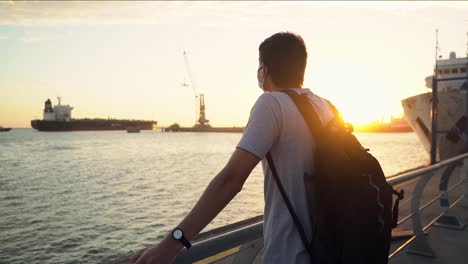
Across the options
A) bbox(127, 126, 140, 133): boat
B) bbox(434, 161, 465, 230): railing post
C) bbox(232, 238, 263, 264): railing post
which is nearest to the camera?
bbox(232, 238, 263, 264): railing post

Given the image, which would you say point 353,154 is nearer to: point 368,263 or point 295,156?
point 295,156

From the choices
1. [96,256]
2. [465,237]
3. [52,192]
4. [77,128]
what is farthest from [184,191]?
[77,128]

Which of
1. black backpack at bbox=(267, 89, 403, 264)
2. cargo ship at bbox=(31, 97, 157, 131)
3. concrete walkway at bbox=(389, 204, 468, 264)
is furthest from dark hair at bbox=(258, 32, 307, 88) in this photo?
cargo ship at bbox=(31, 97, 157, 131)

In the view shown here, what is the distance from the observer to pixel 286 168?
1.49m

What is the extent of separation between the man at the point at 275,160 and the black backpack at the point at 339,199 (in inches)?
1.3

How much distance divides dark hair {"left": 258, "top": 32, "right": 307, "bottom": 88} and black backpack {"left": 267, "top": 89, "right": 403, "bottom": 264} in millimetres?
100

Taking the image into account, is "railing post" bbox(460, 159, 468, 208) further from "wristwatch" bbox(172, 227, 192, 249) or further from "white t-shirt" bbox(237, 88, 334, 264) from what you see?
"wristwatch" bbox(172, 227, 192, 249)

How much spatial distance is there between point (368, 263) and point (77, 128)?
173217 millimetres

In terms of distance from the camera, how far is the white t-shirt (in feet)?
4.67

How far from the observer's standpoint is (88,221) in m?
18.0

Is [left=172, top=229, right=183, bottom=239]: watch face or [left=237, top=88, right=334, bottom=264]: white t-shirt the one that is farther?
[left=237, top=88, right=334, bottom=264]: white t-shirt

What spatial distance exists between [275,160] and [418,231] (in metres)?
3.86

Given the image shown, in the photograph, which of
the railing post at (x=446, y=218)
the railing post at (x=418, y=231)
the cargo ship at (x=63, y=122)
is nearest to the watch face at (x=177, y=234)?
the railing post at (x=418, y=231)

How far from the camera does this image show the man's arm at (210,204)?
1312mm
